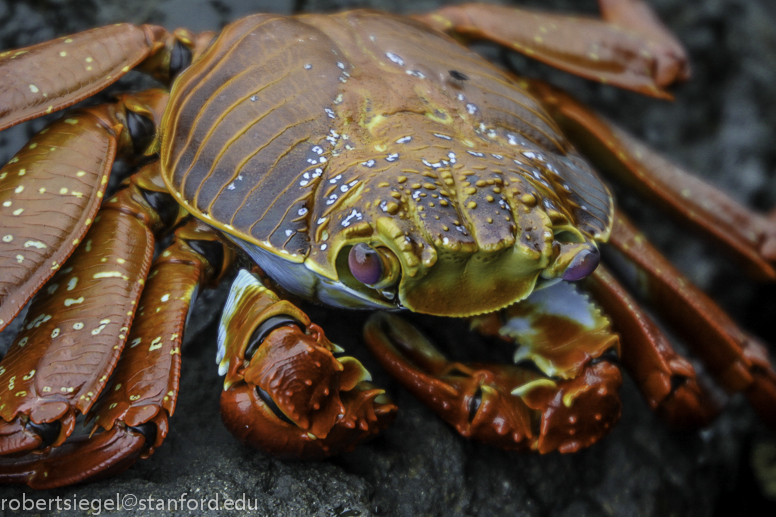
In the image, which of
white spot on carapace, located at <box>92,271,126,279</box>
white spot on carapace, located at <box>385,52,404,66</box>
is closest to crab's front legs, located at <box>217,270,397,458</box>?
white spot on carapace, located at <box>92,271,126,279</box>

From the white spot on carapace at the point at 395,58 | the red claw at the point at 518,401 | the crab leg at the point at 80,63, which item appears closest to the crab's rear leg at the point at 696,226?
the red claw at the point at 518,401

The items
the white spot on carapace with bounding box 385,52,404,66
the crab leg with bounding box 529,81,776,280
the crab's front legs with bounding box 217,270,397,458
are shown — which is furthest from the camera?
the crab leg with bounding box 529,81,776,280

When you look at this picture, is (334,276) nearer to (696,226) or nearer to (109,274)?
(109,274)

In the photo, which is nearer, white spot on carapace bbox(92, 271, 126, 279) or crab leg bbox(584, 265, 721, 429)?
white spot on carapace bbox(92, 271, 126, 279)

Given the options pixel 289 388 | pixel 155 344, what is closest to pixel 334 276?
pixel 289 388

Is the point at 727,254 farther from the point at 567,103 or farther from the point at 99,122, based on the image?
the point at 99,122

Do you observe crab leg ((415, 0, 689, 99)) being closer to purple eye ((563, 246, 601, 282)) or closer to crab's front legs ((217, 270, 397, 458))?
purple eye ((563, 246, 601, 282))
